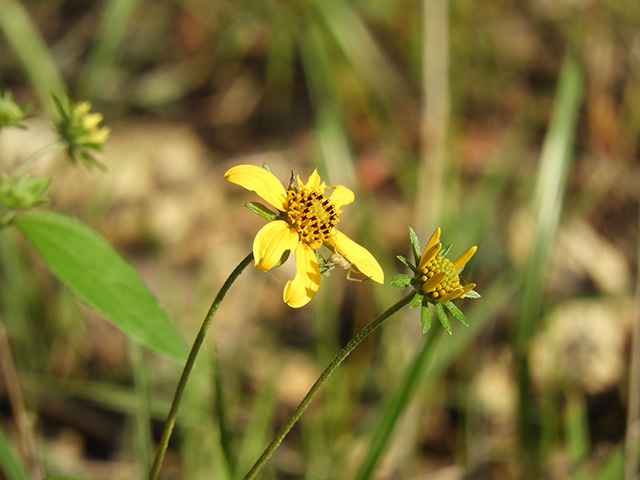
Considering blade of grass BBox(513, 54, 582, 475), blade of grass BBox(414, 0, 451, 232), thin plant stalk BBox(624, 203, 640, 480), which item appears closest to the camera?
thin plant stalk BBox(624, 203, 640, 480)

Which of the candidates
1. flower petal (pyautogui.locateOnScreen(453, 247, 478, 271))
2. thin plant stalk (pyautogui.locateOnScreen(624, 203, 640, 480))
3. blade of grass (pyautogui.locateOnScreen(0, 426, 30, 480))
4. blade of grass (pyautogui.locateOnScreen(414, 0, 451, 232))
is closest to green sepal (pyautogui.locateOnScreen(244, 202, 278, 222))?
flower petal (pyautogui.locateOnScreen(453, 247, 478, 271))

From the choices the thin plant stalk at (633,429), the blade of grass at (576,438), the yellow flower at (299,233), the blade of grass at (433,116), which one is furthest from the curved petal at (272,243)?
the blade of grass at (433,116)

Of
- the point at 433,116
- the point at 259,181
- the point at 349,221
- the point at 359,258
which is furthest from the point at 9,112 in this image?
the point at 349,221

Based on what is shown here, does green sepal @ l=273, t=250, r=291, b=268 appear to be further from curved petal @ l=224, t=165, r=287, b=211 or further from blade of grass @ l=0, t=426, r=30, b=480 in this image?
blade of grass @ l=0, t=426, r=30, b=480

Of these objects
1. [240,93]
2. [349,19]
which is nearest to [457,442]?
[349,19]

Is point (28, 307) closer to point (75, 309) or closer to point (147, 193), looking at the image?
point (75, 309)

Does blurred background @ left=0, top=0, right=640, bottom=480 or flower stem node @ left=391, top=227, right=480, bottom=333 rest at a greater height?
blurred background @ left=0, top=0, right=640, bottom=480
